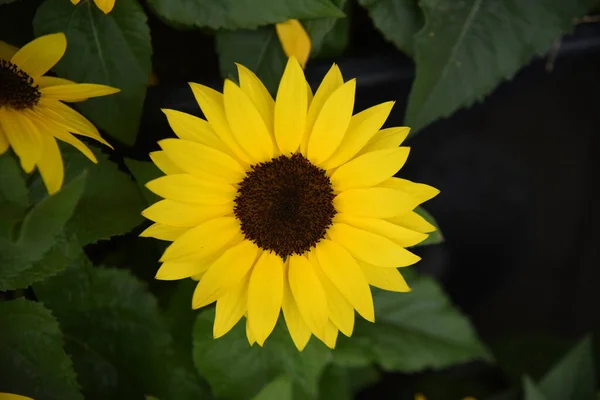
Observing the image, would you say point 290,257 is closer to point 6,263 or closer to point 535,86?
point 6,263

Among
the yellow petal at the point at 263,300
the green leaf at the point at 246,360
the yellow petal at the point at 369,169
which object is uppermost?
the yellow petal at the point at 369,169

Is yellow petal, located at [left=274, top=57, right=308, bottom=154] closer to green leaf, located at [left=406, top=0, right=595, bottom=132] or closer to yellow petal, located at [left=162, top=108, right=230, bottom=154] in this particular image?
yellow petal, located at [left=162, top=108, right=230, bottom=154]

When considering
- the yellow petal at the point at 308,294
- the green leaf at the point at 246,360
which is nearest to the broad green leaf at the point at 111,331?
the green leaf at the point at 246,360

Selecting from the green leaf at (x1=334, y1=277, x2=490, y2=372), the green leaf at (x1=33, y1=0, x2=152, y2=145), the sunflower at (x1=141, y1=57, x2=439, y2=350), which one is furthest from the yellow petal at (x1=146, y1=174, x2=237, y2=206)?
the green leaf at (x1=334, y1=277, x2=490, y2=372)

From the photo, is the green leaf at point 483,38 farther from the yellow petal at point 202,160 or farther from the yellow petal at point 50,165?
the yellow petal at point 50,165

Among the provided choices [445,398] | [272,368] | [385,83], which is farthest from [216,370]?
[445,398]

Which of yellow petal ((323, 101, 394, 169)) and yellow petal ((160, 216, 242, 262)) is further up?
yellow petal ((323, 101, 394, 169))

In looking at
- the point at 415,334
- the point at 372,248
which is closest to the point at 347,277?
the point at 372,248
